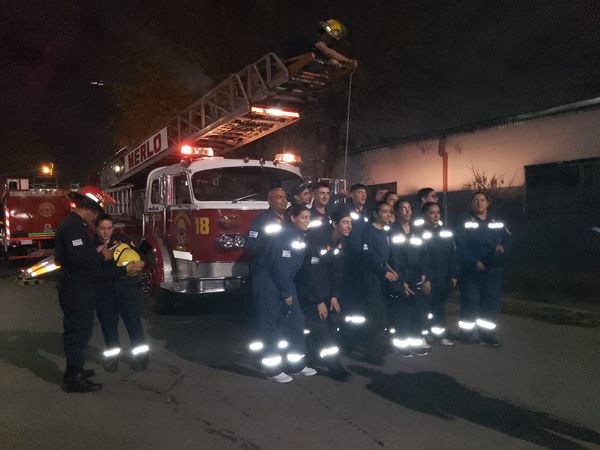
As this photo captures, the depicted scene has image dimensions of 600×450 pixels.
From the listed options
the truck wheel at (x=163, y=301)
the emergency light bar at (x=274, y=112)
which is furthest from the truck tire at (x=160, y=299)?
the emergency light bar at (x=274, y=112)

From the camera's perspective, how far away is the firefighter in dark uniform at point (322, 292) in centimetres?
456

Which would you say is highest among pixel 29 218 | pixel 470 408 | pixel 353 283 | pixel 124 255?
pixel 29 218

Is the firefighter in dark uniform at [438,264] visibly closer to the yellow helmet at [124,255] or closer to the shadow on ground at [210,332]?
the shadow on ground at [210,332]

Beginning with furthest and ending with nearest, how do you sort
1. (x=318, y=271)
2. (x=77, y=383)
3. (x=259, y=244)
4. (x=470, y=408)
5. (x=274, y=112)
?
(x=274, y=112)
(x=318, y=271)
(x=259, y=244)
(x=77, y=383)
(x=470, y=408)

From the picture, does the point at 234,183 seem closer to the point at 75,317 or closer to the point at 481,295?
the point at 75,317

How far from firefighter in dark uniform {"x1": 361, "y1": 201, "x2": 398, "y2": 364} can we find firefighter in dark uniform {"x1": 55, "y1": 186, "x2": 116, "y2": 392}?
260 cm

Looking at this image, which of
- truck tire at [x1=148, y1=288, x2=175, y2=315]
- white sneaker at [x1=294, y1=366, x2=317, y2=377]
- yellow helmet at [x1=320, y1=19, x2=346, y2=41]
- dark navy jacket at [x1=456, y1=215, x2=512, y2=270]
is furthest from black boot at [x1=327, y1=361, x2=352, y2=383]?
yellow helmet at [x1=320, y1=19, x2=346, y2=41]

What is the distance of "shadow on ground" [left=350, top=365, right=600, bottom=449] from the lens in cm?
339

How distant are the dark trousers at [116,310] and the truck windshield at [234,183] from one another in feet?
7.09

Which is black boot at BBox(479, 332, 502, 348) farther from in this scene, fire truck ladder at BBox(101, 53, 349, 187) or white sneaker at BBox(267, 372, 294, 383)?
fire truck ladder at BBox(101, 53, 349, 187)

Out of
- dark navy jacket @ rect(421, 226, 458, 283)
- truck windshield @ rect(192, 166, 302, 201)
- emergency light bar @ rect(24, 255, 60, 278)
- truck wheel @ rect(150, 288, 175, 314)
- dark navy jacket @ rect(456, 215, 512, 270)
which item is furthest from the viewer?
emergency light bar @ rect(24, 255, 60, 278)

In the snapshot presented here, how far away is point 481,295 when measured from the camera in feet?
18.2

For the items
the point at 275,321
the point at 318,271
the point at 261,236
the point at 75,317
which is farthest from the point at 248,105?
the point at 75,317

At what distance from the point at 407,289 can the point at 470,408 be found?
4.74 feet
